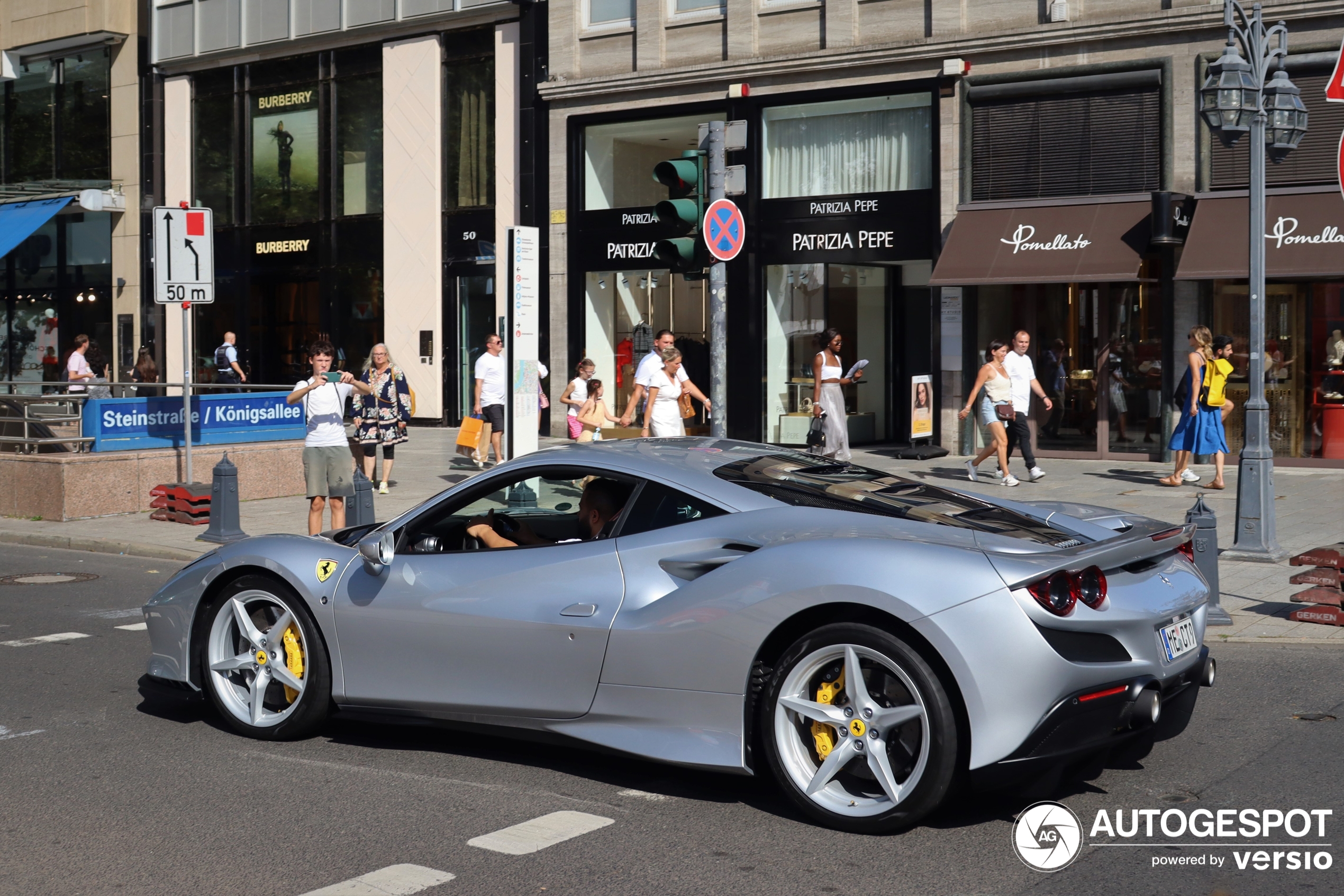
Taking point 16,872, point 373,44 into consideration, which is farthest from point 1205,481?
point 373,44

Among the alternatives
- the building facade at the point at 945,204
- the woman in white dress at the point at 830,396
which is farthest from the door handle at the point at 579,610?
the building facade at the point at 945,204

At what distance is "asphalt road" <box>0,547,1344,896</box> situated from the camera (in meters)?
4.46

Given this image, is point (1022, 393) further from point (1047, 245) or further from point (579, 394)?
point (579, 394)

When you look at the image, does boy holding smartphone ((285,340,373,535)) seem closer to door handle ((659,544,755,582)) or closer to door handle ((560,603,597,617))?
door handle ((560,603,597,617))

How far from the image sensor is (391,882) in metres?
4.47

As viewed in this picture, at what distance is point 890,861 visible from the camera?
4.60 m

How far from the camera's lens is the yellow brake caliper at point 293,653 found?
623 cm

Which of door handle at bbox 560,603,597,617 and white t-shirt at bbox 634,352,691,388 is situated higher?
white t-shirt at bbox 634,352,691,388

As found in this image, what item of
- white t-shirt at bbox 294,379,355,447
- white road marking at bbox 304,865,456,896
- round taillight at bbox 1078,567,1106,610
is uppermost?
white t-shirt at bbox 294,379,355,447

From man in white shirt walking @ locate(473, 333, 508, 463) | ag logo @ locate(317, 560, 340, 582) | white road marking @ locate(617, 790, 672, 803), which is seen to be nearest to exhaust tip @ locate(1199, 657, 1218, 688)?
white road marking @ locate(617, 790, 672, 803)

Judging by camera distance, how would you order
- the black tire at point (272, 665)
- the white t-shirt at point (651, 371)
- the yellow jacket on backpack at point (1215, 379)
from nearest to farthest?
the black tire at point (272, 665) < the white t-shirt at point (651, 371) < the yellow jacket on backpack at point (1215, 379)

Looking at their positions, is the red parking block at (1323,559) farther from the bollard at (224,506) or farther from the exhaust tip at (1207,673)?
the bollard at (224,506)

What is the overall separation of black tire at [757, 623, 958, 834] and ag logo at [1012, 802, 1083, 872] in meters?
0.34
